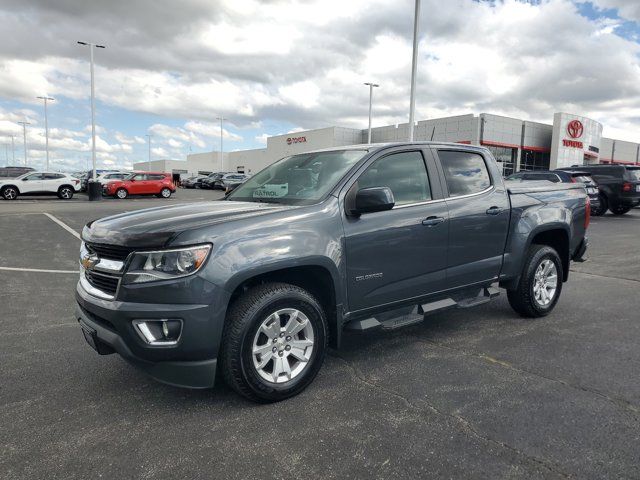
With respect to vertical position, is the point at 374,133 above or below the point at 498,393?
above

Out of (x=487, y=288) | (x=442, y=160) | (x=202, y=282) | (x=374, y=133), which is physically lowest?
(x=487, y=288)

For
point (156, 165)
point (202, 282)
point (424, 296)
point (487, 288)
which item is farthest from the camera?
point (156, 165)

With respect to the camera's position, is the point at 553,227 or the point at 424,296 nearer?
the point at 424,296

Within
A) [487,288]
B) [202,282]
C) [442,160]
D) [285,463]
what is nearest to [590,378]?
[487,288]

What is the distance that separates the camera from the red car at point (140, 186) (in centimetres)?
2969

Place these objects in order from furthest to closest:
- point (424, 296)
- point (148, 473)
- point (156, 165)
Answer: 1. point (156, 165)
2. point (424, 296)
3. point (148, 473)

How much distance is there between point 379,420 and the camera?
10.2 ft

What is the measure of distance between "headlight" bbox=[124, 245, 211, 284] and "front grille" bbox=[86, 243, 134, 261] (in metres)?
0.15

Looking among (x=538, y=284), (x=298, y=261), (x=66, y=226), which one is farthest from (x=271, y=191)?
(x=66, y=226)

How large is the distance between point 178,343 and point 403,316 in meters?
1.87

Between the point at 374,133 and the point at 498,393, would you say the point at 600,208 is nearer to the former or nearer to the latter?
the point at 498,393

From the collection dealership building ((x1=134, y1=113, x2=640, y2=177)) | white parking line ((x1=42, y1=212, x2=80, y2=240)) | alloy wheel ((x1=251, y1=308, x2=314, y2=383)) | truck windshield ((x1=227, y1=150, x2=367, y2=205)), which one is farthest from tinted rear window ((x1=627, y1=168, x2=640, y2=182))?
dealership building ((x1=134, y1=113, x2=640, y2=177))

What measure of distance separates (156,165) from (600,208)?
11008 cm

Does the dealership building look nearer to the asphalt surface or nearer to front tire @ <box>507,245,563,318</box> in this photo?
front tire @ <box>507,245,563,318</box>
